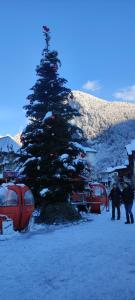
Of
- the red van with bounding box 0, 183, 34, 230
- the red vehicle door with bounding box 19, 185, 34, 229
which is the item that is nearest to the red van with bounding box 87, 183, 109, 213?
the red vehicle door with bounding box 19, 185, 34, 229

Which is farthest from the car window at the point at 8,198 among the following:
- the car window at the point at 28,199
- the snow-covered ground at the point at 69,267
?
the snow-covered ground at the point at 69,267

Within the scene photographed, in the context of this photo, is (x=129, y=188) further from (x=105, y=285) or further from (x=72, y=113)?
(x=105, y=285)

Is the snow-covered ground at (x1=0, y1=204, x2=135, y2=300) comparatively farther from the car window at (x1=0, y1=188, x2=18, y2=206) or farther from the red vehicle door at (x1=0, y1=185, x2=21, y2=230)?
the car window at (x1=0, y1=188, x2=18, y2=206)

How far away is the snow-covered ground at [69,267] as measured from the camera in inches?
302

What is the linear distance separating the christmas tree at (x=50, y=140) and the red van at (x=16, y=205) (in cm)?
312

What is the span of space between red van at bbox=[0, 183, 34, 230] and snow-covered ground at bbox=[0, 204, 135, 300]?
2.41m

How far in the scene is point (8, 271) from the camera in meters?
9.84

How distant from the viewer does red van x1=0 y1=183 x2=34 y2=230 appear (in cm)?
1830

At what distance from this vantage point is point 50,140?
2314 cm

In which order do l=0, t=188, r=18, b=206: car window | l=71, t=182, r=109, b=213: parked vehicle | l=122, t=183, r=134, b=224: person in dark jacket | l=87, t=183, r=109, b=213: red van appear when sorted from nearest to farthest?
l=0, t=188, r=18, b=206: car window, l=122, t=183, r=134, b=224: person in dark jacket, l=71, t=182, r=109, b=213: parked vehicle, l=87, t=183, r=109, b=213: red van

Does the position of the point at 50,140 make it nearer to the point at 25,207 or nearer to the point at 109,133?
the point at 25,207

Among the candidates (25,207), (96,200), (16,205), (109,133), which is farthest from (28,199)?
(109,133)

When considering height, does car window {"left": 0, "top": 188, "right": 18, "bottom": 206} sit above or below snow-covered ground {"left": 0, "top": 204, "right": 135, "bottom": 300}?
above

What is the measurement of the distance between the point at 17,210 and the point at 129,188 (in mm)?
5588
